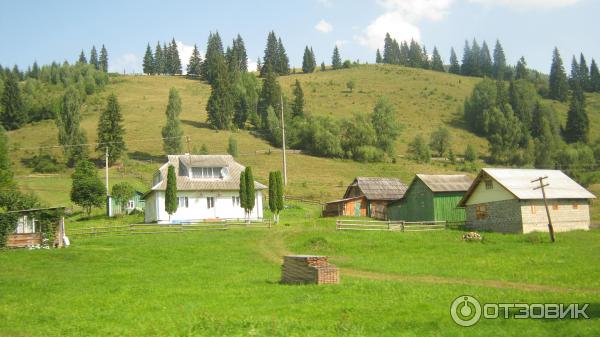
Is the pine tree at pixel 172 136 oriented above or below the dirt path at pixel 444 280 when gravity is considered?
above

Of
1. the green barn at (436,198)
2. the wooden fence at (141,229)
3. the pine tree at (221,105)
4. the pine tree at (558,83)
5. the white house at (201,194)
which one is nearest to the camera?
the wooden fence at (141,229)

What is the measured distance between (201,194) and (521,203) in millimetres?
28460

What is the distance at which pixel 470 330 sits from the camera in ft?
41.4

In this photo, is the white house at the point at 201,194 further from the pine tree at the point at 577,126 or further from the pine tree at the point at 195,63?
the pine tree at the point at 195,63

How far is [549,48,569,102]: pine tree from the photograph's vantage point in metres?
159

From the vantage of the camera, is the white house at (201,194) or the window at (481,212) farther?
the white house at (201,194)

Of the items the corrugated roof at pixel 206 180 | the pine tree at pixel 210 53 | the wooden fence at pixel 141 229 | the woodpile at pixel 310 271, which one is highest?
the pine tree at pixel 210 53

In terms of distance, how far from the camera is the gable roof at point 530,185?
42.4 meters

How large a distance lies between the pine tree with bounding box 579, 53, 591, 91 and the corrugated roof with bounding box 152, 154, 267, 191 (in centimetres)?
13972

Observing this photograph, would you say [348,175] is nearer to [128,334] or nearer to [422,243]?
[422,243]

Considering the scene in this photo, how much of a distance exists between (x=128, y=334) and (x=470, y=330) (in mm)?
7477

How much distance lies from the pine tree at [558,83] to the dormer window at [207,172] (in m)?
126

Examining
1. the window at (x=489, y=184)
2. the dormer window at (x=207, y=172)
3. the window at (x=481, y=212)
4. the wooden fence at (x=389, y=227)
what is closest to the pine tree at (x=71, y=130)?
the dormer window at (x=207, y=172)

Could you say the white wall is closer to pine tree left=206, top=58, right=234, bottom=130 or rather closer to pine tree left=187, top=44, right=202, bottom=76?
pine tree left=206, top=58, right=234, bottom=130
